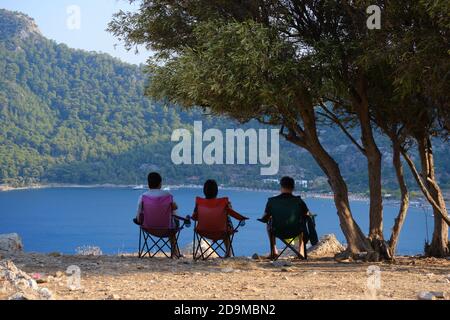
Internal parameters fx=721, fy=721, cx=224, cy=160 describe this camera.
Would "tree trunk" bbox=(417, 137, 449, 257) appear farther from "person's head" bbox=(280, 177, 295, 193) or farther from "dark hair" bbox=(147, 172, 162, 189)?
"dark hair" bbox=(147, 172, 162, 189)

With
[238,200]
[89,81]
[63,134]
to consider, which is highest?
[89,81]

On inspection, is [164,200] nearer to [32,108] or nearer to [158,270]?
[158,270]

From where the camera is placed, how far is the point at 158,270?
7684 mm

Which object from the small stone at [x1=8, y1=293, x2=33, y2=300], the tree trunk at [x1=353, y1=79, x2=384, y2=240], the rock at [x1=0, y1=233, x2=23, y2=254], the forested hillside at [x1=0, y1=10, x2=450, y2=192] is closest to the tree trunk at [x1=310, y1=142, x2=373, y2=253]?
the tree trunk at [x1=353, y1=79, x2=384, y2=240]

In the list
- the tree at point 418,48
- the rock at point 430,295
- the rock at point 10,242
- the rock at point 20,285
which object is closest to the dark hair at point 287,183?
the tree at point 418,48

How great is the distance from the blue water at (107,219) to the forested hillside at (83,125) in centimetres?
281

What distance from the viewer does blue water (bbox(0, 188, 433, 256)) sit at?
65.8 meters

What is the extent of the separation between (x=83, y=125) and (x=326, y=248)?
90686mm

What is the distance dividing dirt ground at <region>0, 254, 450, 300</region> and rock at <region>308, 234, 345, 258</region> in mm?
3529

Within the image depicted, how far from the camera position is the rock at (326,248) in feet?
41.0

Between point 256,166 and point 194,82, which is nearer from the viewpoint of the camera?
point 194,82

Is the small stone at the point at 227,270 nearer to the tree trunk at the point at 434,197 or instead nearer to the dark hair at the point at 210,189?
the dark hair at the point at 210,189
